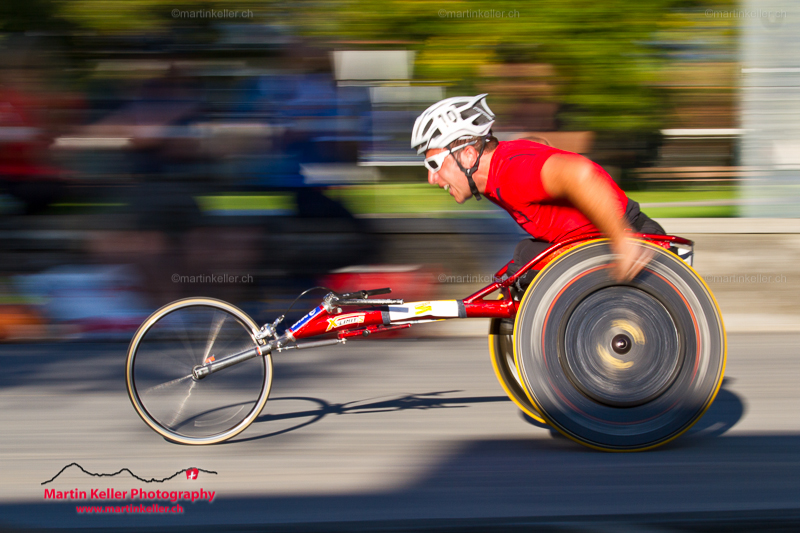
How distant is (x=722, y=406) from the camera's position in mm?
4285

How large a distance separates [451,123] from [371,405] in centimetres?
168

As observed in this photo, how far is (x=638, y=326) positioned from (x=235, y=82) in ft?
12.9

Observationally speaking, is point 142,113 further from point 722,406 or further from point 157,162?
point 722,406

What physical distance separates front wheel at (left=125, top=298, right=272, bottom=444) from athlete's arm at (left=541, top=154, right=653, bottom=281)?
5.24 feet

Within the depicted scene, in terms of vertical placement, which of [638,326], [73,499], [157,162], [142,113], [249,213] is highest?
[142,113]

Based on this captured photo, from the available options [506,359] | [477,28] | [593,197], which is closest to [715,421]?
[506,359]

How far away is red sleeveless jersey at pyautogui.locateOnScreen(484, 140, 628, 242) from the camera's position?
11.6ft

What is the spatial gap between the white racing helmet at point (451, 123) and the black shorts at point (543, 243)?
0.61 m

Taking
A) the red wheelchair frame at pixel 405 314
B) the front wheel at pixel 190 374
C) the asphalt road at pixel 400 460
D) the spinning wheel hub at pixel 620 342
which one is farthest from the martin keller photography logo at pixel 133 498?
the spinning wheel hub at pixel 620 342

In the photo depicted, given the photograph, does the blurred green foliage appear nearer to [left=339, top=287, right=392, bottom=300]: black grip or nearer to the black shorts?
the black shorts

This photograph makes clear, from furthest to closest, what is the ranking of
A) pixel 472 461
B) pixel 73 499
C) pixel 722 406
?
pixel 722 406 → pixel 472 461 → pixel 73 499

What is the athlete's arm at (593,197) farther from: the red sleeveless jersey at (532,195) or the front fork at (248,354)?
the front fork at (248,354)

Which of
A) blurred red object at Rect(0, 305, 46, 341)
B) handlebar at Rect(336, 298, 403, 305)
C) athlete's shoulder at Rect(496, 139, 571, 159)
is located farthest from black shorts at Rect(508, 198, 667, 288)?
blurred red object at Rect(0, 305, 46, 341)

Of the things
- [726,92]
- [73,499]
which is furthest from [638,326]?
[726,92]
